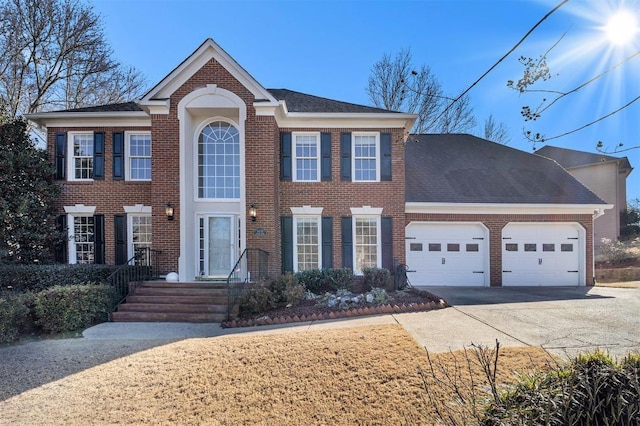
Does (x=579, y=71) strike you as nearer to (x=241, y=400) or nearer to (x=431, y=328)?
(x=431, y=328)

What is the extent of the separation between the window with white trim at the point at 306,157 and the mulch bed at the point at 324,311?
4448 mm

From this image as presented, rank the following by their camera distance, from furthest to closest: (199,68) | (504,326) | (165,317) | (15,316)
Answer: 1. (199,68)
2. (165,317)
3. (15,316)
4. (504,326)

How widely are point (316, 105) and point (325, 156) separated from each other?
1.95 m

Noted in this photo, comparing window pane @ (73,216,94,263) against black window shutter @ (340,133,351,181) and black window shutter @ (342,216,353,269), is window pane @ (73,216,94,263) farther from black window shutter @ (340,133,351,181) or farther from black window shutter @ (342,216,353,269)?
black window shutter @ (340,133,351,181)

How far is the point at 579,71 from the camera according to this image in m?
3.99

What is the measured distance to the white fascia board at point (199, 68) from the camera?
33.0 feet

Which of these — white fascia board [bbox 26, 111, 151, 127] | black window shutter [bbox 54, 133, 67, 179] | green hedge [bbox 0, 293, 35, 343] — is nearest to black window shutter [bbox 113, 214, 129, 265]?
black window shutter [bbox 54, 133, 67, 179]

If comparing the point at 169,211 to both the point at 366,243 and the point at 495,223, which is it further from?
the point at 495,223

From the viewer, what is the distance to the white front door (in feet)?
35.0

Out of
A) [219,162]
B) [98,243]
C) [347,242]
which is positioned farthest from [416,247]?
[98,243]

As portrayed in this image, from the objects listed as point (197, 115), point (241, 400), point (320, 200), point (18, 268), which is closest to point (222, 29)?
point (197, 115)

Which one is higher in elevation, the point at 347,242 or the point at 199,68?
the point at 199,68

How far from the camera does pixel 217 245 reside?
1084cm

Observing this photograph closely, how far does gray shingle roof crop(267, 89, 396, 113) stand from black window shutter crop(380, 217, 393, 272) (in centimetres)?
370
